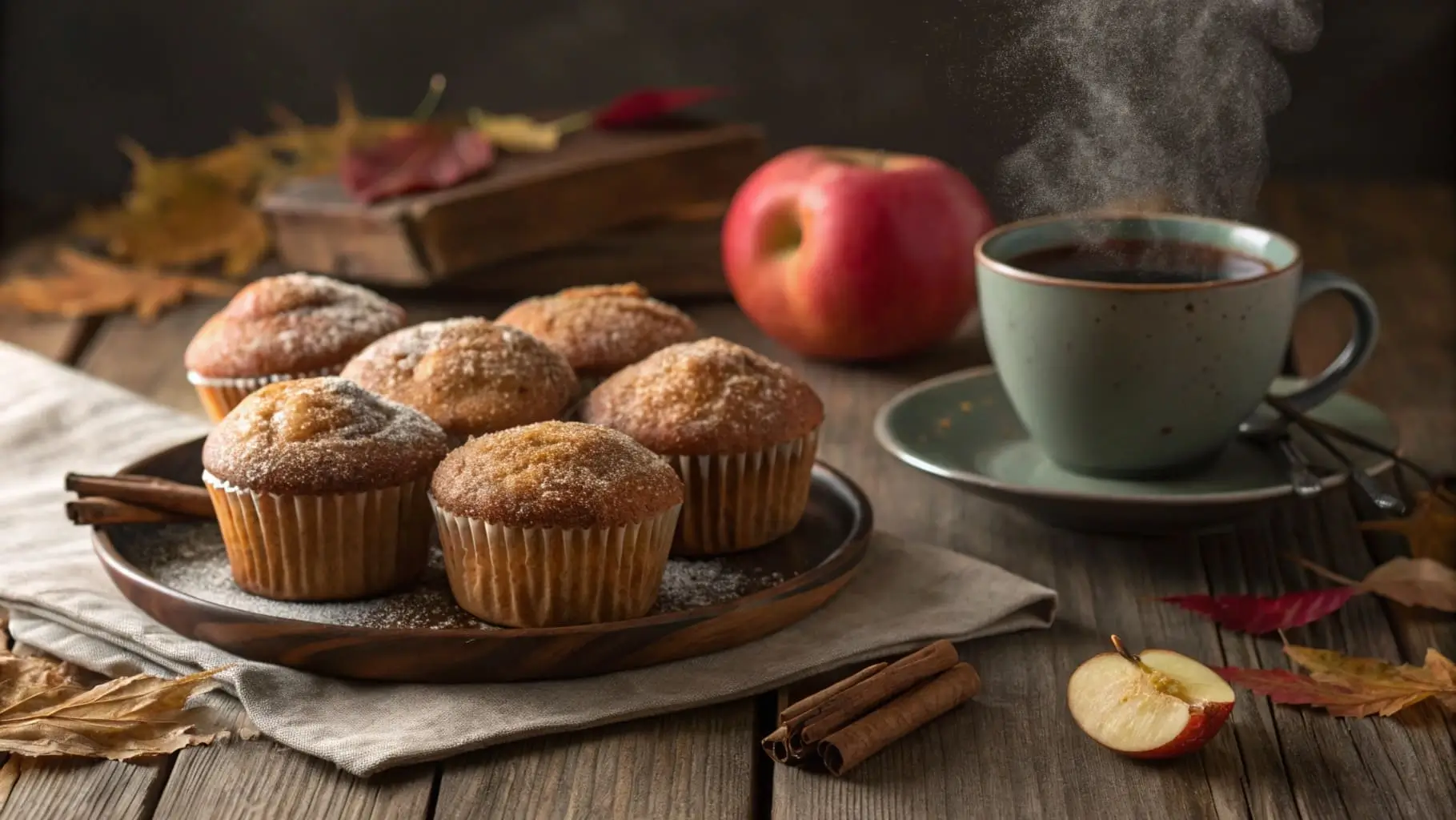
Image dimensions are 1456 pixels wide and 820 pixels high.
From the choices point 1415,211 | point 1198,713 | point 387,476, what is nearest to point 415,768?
point 387,476

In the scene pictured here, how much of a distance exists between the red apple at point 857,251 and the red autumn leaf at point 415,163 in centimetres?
58

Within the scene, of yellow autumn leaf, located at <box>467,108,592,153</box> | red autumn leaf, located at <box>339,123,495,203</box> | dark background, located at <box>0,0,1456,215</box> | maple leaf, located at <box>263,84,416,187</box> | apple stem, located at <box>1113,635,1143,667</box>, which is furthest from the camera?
dark background, located at <box>0,0,1456,215</box>

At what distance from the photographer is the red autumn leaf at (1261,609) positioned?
5.39 feet

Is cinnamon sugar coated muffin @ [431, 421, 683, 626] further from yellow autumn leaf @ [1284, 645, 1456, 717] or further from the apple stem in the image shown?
yellow autumn leaf @ [1284, 645, 1456, 717]

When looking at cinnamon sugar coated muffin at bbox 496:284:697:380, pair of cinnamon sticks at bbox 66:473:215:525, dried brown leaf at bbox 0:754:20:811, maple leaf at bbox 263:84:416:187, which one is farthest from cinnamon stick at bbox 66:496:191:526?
maple leaf at bbox 263:84:416:187

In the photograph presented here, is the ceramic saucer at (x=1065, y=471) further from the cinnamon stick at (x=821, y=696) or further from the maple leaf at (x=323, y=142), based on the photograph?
the maple leaf at (x=323, y=142)

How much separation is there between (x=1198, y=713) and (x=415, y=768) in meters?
0.69

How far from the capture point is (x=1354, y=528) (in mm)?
1929

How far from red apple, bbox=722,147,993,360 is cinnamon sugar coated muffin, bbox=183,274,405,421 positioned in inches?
32.1

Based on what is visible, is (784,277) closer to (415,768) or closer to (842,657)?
(842,657)

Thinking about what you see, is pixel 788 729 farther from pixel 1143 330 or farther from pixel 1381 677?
pixel 1143 330

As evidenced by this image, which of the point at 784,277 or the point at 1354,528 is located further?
the point at 784,277

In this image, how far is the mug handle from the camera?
2012mm

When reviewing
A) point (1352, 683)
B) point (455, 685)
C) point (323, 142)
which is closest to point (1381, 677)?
point (1352, 683)
